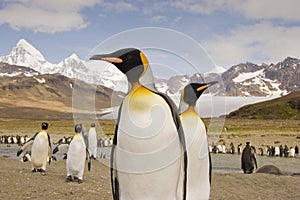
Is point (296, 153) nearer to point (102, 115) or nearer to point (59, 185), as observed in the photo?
point (59, 185)

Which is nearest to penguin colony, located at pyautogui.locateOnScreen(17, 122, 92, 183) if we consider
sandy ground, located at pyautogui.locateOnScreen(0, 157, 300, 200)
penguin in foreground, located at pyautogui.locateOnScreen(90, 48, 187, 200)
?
sandy ground, located at pyautogui.locateOnScreen(0, 157, 300, 200)

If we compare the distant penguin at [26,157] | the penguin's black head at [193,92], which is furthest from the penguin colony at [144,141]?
the distant penguin at [26,157]

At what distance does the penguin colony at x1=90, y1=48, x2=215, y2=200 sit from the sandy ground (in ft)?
15.3

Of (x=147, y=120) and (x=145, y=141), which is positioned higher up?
(x=147, y=120)

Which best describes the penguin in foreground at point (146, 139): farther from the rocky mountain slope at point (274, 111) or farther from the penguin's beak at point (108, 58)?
the rocky mountain slope at point (274, 111)

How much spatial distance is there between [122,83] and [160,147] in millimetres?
817

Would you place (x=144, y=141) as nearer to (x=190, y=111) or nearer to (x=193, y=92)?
(x=190, y=111)

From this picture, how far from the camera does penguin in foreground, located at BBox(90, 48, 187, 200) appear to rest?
4.21m

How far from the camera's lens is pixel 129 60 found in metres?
4.16

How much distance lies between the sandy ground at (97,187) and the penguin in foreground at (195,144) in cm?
358

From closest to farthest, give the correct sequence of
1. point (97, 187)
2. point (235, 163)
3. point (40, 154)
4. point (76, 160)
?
point (97, 187) → point (76, 160) → point (40, 154) → point (235, 163)

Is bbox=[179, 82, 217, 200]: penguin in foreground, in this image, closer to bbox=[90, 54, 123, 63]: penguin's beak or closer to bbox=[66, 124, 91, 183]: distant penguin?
bbox=[90, 54, 123, 63]: penguin's beak

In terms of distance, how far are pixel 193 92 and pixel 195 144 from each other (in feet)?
2.26

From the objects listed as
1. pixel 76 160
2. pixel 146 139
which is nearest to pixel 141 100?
pixel 146 139
